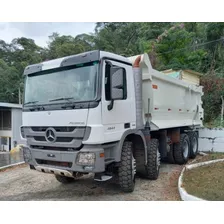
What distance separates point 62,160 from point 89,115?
0.90 meters

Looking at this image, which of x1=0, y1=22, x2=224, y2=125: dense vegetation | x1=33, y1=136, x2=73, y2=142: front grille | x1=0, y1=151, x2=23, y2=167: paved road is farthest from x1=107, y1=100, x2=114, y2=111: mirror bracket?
x1=0, y1=22, x2=224, y2=125: dense vegetation

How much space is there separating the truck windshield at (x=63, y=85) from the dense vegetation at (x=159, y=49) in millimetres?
9920

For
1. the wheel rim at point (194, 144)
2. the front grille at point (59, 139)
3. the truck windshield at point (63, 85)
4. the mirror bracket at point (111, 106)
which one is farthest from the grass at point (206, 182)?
the truck windshield at point (63, 85)

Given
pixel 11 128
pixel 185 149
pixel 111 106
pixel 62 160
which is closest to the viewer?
pixel 62 160

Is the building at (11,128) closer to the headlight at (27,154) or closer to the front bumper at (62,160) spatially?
the headlight at (27,154)

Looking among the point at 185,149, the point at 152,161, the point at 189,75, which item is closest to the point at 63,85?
the point at 152,161

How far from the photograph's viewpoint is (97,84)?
345 cm

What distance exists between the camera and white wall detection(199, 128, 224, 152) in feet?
28.0

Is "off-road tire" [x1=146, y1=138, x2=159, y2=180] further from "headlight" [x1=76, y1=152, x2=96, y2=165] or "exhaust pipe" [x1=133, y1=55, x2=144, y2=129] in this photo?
"headlight" [x1=76, y1=152, x2=96, y2=165]

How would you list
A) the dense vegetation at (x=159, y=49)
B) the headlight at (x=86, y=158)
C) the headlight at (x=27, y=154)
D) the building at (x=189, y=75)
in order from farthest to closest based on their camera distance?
the dense vegetation at (x=159, y=49) → the building at (x=189, y=75) → the headlight at (x=27, y=154) → the headlight at (x=86, y=158)

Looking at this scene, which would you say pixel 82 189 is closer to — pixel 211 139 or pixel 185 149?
pixel 185 149

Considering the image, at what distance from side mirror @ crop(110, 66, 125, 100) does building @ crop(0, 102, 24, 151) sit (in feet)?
39.0

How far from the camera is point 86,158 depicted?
3408 mm

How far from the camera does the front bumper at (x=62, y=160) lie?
3.41 metres
